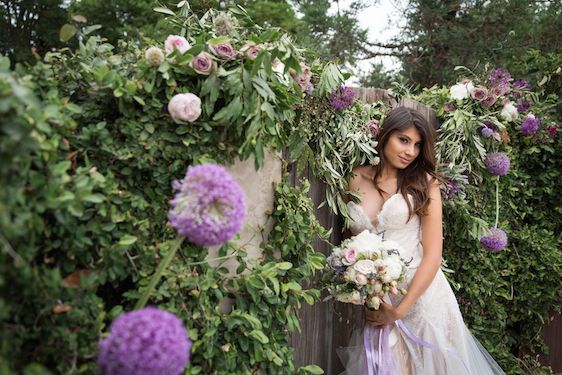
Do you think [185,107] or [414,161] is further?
[414,161]

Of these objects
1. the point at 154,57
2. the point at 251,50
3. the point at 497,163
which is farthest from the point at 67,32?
the point at 497,163

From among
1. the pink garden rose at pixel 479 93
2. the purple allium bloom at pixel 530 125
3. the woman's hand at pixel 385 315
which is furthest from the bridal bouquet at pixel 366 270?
the purple allium bloom at pixel 530 125

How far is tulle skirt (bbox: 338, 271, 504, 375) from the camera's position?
2.69 meters

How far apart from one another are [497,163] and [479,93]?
19.5 inches

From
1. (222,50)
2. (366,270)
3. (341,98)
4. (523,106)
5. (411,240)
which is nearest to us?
(222,50)

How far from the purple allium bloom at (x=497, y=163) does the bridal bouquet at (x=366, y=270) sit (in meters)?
1.32

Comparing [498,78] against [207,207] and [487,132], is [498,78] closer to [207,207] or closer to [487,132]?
[487,132]

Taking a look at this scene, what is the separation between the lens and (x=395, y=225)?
2.78 meters

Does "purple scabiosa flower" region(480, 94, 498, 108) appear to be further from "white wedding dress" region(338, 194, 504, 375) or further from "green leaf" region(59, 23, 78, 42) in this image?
"green leaf" region(59, 23, 78, 42)

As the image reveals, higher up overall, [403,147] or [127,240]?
[403,147]

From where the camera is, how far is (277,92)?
1971 millimetres

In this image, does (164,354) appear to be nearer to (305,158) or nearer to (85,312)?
(85,312)

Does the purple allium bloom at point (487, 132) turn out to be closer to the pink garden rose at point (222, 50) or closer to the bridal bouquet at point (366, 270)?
the bridal bouquet at point (366, 270)

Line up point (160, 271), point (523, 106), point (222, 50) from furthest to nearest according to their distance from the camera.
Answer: point (523, 106)
point (222, 50)
point (160, 271)
